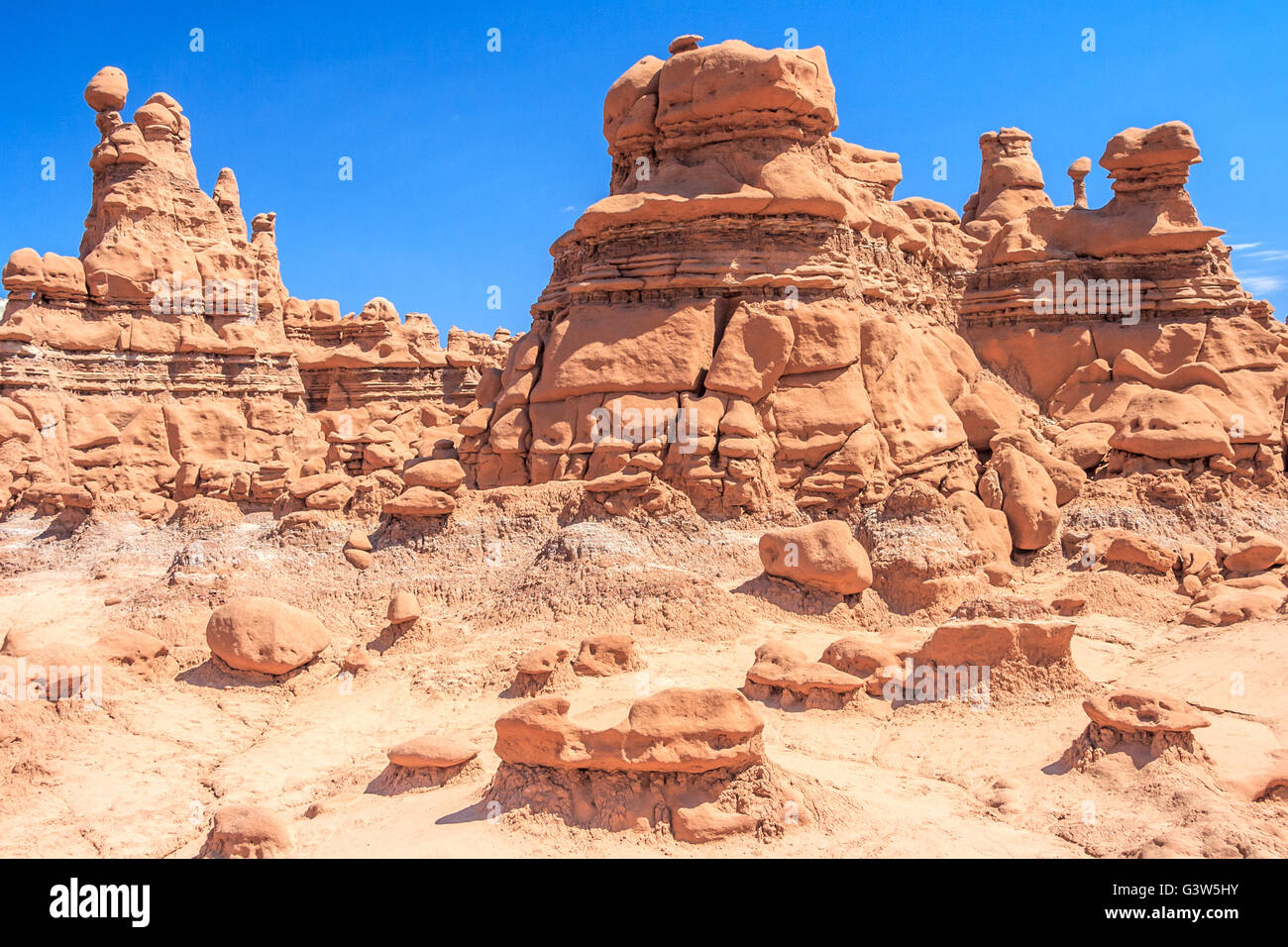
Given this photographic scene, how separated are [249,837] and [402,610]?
4.69 meters

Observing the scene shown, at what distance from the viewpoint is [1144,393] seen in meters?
14.7

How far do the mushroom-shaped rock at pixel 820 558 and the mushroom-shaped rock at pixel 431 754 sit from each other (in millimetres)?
4594

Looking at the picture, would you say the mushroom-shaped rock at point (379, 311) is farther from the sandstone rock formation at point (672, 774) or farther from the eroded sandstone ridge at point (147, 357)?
the sandstone rock formation at point (672, 774)

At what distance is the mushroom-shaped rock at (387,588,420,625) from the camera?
32.7 ft

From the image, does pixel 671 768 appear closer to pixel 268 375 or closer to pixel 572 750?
pixel 572 750

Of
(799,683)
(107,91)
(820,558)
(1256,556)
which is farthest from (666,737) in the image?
A: (107,91)

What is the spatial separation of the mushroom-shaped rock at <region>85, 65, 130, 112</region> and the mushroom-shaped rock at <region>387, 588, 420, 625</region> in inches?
631

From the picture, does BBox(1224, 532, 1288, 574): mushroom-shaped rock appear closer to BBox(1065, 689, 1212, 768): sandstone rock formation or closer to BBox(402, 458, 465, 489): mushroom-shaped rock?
BBox(1065, 689, 1212, 768): sandstone rock formation

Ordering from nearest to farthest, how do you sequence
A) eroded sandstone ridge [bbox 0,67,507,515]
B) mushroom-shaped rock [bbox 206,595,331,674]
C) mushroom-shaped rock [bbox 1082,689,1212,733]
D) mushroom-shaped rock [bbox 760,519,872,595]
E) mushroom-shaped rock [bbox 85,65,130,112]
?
mushroom-shaped rock [bbox 1082,689,1212,733], mushroom-shaped rock [bbox 206,595,331,674], mushroom-shaped rock [bbox 760,519,872,595], eroded sandstone ridge [bbox 0,67,507,515], mushroom-shaped rock [bbox 85,65,130,112]

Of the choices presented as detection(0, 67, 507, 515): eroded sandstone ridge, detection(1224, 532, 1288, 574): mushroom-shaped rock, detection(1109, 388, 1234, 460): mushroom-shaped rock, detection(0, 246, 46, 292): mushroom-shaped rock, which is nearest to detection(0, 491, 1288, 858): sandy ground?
detection(1224, 532, 1288, 574): mushroom-shaped rock

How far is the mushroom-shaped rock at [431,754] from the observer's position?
6.45 meters

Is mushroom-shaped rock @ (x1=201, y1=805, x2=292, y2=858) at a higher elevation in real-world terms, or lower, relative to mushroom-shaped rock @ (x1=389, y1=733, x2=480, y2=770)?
lower

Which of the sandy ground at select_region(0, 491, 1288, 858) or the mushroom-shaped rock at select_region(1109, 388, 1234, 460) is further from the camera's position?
the mushroom-shaped rock at select_region(1109, 388, 1234, 460)
